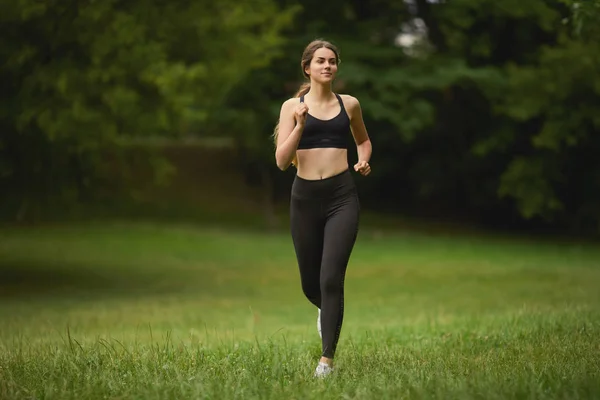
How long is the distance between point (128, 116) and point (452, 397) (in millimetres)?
15007

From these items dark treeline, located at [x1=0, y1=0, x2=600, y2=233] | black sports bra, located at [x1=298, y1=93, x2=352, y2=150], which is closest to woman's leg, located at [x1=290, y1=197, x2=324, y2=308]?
black sports bra, located at [x1=298, y1=93, x2=352, y2=150]

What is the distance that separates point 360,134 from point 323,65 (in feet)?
2.44

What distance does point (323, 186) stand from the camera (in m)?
6.92

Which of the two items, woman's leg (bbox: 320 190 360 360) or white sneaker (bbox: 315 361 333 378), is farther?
woman's leg (bbox: 320 190 360 360)

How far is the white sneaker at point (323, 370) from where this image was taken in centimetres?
643

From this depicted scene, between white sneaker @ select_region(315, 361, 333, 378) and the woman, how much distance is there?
234mm

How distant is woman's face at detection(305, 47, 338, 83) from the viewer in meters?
6.94

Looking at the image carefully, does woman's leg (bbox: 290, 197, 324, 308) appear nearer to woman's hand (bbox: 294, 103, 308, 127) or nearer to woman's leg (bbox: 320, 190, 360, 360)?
woman's leg (bbox: 320, 190, 360, 360)

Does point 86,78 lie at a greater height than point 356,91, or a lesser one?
greater

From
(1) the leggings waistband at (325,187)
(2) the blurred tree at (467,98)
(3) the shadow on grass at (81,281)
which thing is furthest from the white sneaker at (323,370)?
(2) the blurred tree at (467,98)

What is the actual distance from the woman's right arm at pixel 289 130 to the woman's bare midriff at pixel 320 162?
109 mm

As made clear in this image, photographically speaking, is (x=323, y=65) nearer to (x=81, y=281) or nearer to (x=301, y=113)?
(x=301, y=113)

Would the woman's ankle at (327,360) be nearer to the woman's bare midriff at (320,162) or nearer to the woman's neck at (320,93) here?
the woman's bare midriff at (320,162)

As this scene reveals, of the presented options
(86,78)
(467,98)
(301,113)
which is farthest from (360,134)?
(467,98)
